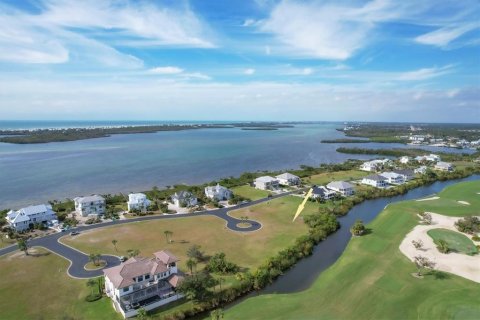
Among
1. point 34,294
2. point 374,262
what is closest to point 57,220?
point 34,294

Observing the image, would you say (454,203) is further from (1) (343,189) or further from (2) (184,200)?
(2) (184,200)

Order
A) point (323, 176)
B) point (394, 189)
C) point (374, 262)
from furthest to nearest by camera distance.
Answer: point (323, 176) → point (394, 189) → point (374, 262)

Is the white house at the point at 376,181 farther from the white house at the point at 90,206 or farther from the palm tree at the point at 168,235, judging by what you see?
the white house at the point at 90,206

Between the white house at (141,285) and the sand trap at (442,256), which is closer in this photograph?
the white house at (141,285)

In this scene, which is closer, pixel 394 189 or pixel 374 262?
pixel 374 262

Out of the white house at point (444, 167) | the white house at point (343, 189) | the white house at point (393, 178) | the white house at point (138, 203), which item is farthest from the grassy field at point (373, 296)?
the white house at point (444, 167)

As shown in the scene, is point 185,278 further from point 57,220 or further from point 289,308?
point 57,220

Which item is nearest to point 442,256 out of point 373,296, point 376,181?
point 373,296
